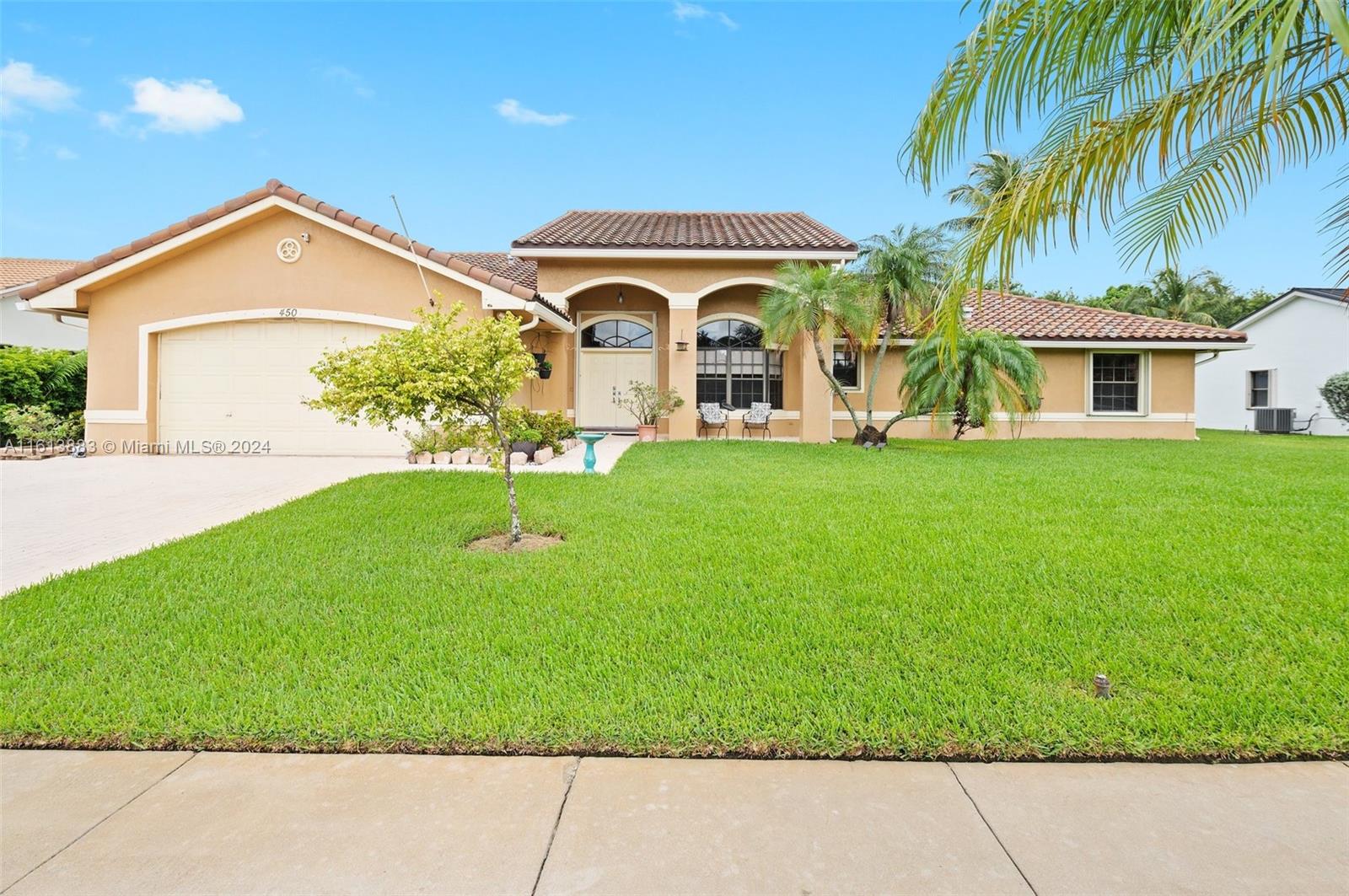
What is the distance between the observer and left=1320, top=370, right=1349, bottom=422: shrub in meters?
23.0

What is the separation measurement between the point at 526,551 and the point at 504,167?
813 inches

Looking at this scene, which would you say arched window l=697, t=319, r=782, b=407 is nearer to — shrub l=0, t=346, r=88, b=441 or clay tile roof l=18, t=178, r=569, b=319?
clay tile roof l=18, t=178, r=569, b=319

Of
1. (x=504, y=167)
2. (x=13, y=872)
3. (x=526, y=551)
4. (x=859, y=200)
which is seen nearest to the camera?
(x=13, y=872)

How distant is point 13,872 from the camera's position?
2.30 metres

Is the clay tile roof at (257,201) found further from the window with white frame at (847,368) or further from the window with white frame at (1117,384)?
the window with white frame at (1117,384)

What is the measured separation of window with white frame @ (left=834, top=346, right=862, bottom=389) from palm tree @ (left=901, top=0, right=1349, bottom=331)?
15.0 metres

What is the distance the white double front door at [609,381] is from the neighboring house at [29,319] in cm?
2147

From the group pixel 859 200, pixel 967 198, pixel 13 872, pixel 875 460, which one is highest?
pixel 967 198

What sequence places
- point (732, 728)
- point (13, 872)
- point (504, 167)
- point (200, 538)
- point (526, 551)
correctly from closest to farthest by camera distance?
1. point (13, 872)
2. point (732, 728)
3. point (526, 551)
4. point (200, 538)
5. point (504, 167)

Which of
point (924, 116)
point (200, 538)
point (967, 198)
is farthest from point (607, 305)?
point (967, 198)

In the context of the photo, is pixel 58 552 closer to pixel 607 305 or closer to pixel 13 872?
pixel 13 872

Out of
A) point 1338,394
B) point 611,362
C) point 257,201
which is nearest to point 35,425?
point 257,201

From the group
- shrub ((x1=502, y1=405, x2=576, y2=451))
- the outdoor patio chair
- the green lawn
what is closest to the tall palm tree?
the outdoor patio chair

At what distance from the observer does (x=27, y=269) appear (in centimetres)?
2858
